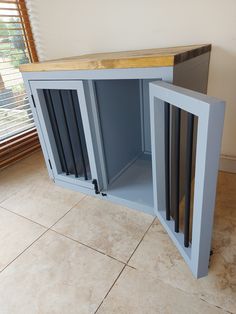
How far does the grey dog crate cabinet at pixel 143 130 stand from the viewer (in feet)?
2.28

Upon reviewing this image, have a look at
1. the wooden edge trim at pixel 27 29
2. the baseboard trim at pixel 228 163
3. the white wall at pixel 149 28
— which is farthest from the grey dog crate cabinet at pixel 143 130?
the wooden edge trim at pixel 27 29

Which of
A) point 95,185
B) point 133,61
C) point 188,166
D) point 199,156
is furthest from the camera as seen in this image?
point 95,185

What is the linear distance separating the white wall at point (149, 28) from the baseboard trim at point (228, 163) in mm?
31

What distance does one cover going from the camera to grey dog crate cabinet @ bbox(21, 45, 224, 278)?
0.69m

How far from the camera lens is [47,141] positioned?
4.56ft

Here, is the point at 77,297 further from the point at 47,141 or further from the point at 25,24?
the point at 25,24

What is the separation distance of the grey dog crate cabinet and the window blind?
624mm

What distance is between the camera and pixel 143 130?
1.60 m

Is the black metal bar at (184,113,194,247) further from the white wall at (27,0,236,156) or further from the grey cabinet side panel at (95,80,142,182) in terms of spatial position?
the white wall at (27,0,236,156)

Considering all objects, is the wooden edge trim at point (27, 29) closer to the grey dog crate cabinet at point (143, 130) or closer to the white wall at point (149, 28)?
the white wall at point (149, 28)

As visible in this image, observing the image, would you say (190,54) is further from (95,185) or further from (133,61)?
(95,185)

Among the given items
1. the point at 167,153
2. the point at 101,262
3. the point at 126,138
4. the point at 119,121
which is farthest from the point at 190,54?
the point at 101,262

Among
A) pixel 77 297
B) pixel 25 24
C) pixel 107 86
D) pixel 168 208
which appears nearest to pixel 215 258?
pixel 168 208

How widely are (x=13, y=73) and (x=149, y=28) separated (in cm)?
113
